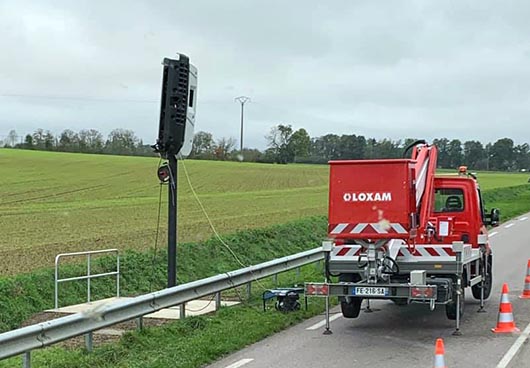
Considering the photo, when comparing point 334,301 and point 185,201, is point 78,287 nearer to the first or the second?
point 334,301

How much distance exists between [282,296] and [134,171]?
5917cm

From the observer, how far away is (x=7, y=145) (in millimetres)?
99750

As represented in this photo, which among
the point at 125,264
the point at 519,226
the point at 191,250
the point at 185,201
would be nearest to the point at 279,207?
the point at 185,201

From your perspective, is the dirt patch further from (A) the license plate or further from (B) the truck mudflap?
(A) the license plate

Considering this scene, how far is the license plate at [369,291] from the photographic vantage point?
10328 mm

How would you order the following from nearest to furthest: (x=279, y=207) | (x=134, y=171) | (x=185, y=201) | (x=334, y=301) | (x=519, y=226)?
(x=334, y=301)
(x=519, y=226)
(x=279, y=207)
(x=185, y=201)
(x=134, y=171)

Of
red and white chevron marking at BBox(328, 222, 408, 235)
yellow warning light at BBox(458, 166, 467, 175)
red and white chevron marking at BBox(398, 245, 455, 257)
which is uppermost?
yellow warning light at BBox(458, 166, 467, 175)

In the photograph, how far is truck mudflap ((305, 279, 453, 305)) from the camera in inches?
397

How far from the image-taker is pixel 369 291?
10.4 meters

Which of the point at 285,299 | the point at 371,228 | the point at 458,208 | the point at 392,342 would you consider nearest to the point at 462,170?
the point at 458,208

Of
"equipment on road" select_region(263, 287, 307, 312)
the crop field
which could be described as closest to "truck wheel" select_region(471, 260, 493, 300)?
"equipment on road" select_region(263, 287, 307, 312)

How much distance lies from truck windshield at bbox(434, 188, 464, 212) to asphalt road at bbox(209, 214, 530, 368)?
170 centimetres

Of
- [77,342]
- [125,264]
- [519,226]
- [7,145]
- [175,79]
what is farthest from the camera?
[7,145]

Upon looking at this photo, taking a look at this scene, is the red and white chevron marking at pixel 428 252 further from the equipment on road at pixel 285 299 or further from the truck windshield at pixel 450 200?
the equipment on road at pixel 285 299
